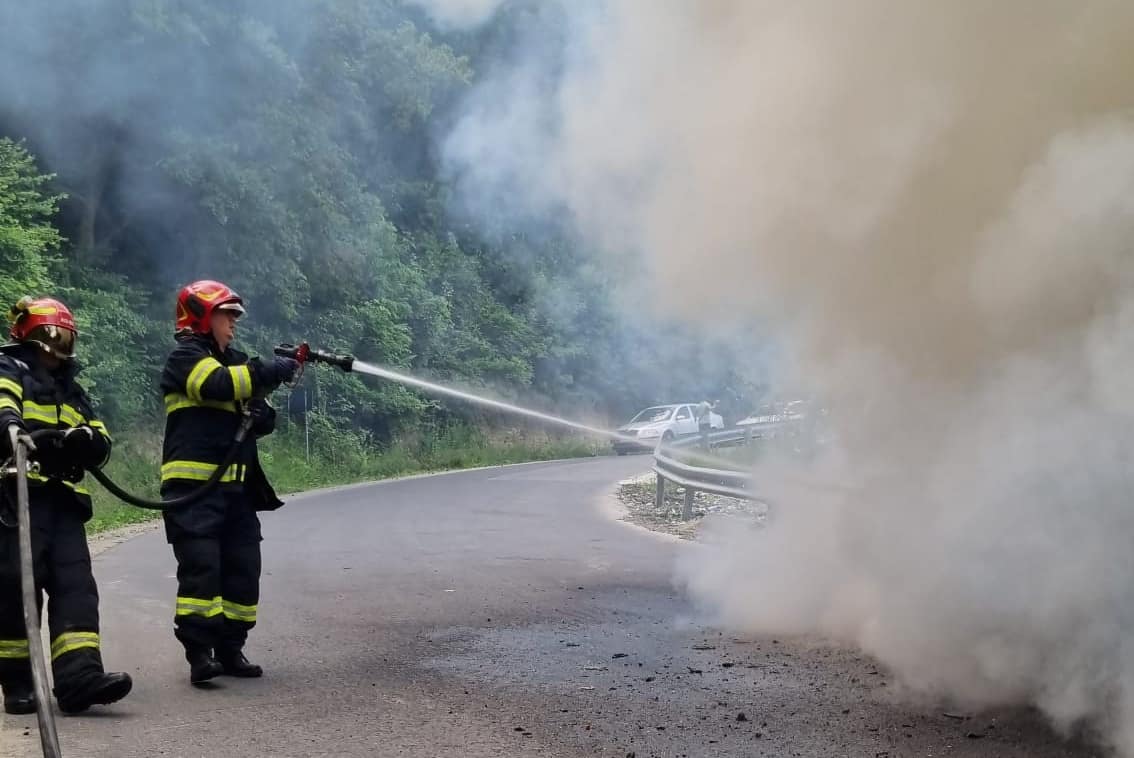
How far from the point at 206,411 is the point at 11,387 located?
0.87 meters

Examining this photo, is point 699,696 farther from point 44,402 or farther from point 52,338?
point 52,338

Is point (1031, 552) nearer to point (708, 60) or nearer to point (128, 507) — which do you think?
point (708, 60)

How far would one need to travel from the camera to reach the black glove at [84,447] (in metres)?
4.47

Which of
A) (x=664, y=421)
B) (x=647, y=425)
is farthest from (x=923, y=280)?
(x=647, y=425)

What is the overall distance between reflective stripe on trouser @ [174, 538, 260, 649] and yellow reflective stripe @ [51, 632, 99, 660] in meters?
0.45

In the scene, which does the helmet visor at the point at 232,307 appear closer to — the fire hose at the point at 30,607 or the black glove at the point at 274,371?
the black glove at the point at 274,371

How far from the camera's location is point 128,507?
13.6 meters

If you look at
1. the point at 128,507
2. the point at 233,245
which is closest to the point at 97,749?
the point at 128,507

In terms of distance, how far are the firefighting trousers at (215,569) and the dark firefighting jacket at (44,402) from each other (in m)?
0.43

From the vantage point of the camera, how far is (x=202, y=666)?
4887 millimetres

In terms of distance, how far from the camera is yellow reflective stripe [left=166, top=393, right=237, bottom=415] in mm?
5105

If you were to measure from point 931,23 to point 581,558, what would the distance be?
5.12 m

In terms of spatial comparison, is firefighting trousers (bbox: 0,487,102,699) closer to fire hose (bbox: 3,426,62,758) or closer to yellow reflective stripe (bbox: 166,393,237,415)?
fire hose (bbox: 3,426,62,758)

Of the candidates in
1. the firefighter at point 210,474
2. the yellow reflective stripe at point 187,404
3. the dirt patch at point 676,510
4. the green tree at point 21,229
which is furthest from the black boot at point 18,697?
the green tree at point 21,229
